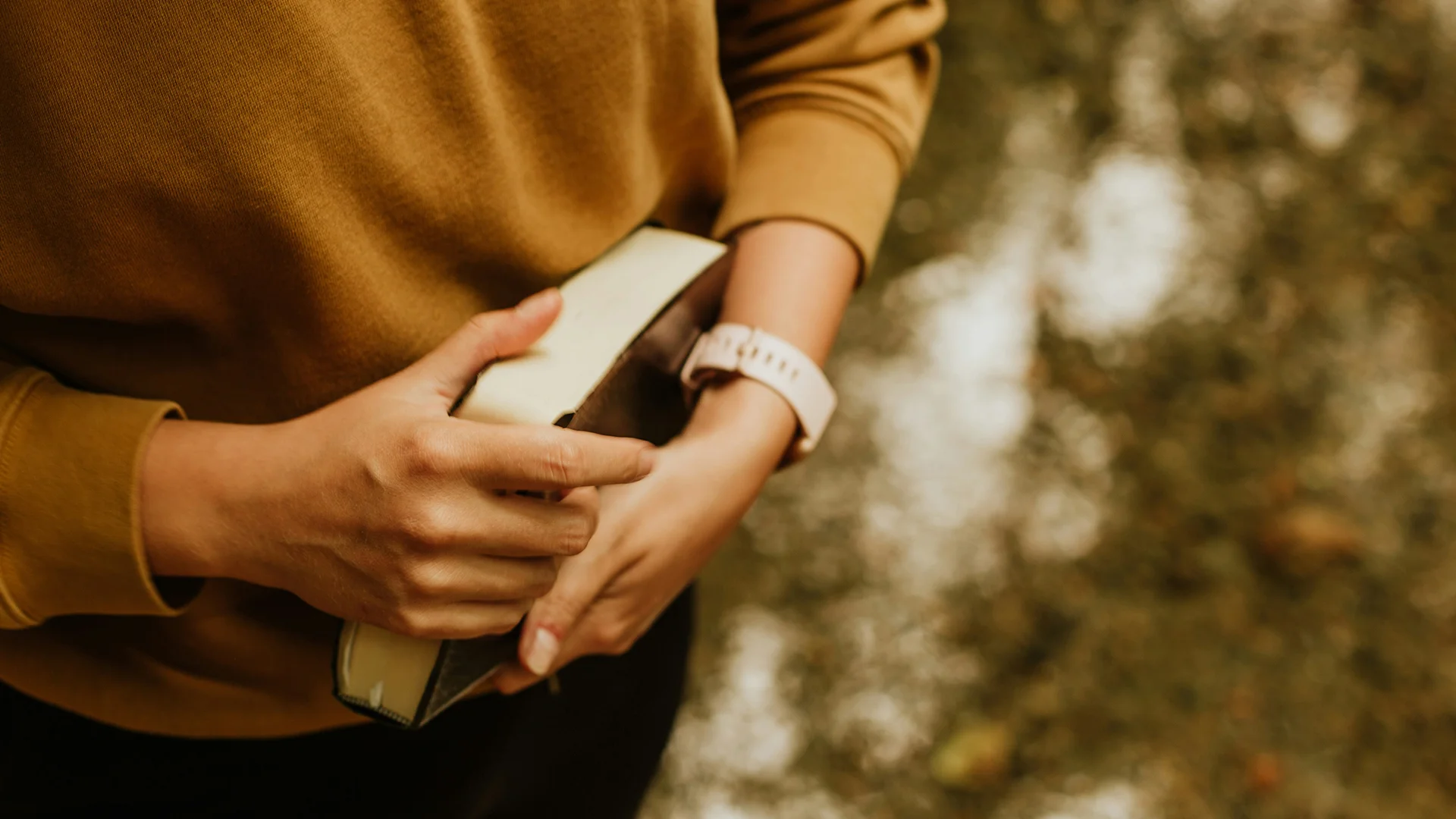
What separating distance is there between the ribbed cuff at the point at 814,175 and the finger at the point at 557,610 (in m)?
0.27

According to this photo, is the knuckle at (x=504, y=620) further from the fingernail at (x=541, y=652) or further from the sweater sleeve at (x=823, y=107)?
the sweater sleeve at (x=823, y=107)

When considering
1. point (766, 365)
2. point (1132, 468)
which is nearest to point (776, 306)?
point (766, 365)

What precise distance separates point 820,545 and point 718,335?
3.12 ft

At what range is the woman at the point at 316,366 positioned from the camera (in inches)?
16.7

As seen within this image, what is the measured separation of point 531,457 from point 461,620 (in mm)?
101

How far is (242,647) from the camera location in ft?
1.85

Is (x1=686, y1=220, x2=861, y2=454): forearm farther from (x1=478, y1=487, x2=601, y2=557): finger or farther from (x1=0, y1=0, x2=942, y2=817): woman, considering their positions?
(x1=478, y1=487, x2=601, y2=557): finger

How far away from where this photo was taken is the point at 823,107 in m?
0.70

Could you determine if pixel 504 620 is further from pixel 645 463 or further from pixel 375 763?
pixel 375 763

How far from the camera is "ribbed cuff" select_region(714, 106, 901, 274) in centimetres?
69

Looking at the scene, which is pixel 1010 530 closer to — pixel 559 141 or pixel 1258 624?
pixel 1258 624

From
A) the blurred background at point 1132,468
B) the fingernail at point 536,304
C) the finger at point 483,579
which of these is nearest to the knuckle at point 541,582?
the finger at point 483,579

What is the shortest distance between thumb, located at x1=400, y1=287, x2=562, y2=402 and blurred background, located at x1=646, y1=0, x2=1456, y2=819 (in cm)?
100

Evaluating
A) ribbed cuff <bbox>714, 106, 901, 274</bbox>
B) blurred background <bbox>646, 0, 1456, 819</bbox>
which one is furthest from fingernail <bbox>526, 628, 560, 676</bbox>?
blurred background <bbox>646, 0, 1456, 819</bbox>
